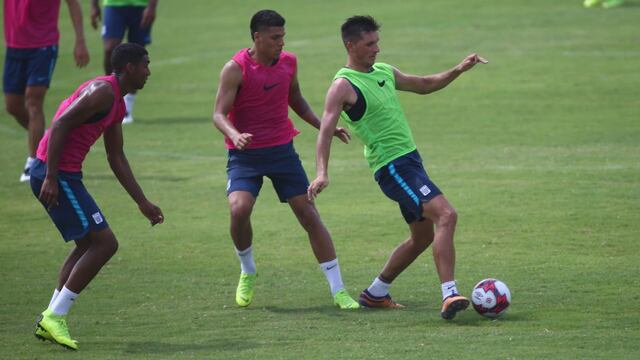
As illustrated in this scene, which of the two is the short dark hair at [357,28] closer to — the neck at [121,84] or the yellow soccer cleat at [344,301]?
the neck at [121,84]

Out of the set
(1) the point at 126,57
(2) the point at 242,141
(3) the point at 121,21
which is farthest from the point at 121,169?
(3) the point at 121,21

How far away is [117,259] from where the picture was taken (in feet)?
41.0

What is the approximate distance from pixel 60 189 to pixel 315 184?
191 cm

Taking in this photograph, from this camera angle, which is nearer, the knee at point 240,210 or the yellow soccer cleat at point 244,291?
the knee at point 240,210

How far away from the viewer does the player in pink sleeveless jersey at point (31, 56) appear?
1602 centimetres

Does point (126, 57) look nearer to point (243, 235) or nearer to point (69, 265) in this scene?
point (69, 265)

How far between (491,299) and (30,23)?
893 cm

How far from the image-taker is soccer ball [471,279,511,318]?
9523mm

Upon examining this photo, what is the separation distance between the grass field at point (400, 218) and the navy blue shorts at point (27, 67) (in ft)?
4.53

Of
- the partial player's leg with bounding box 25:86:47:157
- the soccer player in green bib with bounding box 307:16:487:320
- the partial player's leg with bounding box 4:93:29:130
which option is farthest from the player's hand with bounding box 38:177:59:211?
the partial player's leg with bounding box 4:93:29:130

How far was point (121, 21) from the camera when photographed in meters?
20.5

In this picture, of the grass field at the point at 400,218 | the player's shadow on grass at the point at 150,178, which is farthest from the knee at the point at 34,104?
the player's shadow on grass at the point at 150,178

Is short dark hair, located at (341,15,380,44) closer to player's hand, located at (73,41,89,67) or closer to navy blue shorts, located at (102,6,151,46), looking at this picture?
player's hand, located at (73,41,89,67)

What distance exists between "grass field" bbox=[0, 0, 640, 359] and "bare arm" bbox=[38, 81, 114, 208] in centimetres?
117
